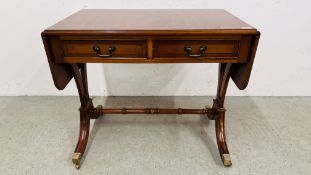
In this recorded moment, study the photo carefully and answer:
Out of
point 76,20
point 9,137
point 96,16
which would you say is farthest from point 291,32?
point 9,137

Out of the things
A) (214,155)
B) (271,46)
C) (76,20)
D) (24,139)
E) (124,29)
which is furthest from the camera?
(271,46)

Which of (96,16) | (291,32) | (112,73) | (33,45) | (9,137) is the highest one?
(96,16)

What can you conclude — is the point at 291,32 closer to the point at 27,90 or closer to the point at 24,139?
the point at 24,139

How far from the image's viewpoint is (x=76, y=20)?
130cm

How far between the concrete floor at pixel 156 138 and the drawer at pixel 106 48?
2.49 feet

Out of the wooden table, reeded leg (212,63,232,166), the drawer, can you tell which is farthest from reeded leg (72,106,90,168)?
reeded leg (212,63,232,166)

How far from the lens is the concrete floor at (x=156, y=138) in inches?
58.9

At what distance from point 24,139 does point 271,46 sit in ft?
7.23

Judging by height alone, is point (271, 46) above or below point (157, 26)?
below

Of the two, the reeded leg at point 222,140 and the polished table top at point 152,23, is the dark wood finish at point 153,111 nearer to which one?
the reeded leg at point 222,140

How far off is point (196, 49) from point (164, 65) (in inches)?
40.2

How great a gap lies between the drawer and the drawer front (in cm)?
9

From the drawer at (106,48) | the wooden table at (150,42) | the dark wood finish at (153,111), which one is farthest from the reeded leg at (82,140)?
the drawer at (106,48)

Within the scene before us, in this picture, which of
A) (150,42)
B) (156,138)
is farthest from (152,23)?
(156,138)
